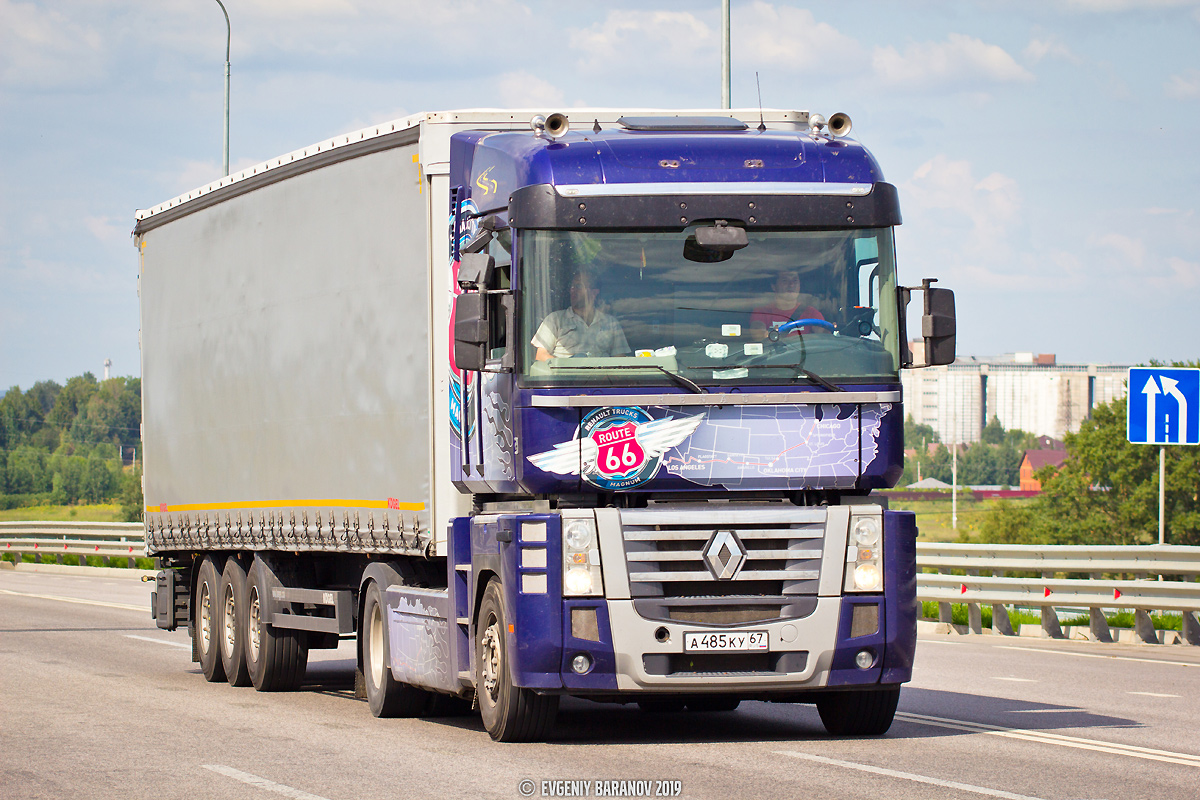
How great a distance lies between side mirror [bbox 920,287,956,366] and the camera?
1021 cm

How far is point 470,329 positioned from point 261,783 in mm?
2803

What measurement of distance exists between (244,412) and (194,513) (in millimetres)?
1815

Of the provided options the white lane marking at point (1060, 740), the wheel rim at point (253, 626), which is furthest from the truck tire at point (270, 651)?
the white lane marking at point (1060, 740)

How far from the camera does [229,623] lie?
1595 cm

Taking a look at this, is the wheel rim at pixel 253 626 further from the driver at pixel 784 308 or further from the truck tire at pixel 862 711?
the driver at pixel 784 308

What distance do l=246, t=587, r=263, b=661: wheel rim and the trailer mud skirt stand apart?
3.15m

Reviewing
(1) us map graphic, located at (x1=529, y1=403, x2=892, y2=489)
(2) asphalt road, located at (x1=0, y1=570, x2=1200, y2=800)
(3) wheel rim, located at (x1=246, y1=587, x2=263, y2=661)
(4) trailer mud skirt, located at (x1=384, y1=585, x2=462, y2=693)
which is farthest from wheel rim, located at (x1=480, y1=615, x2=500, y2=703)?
(3) wheel rim, located at (x1=246, y1=587, x2=263, y2=661)

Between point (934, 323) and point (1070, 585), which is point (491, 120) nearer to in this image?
point (934, 323)

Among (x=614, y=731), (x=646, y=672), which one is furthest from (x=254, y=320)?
(x=646, y=672)

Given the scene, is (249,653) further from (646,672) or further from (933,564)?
(933,564)

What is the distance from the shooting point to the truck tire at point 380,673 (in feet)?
40.5

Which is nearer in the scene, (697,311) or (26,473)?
(697,311)

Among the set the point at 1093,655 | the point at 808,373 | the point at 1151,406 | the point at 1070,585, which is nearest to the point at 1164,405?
the point at 1151,406

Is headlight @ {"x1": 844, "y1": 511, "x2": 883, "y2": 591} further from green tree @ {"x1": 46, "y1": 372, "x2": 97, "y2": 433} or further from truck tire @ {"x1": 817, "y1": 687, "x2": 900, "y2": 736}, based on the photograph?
green tree @ {"x1": 46, "y1": 372, "x2": 97, "y2": 433}
